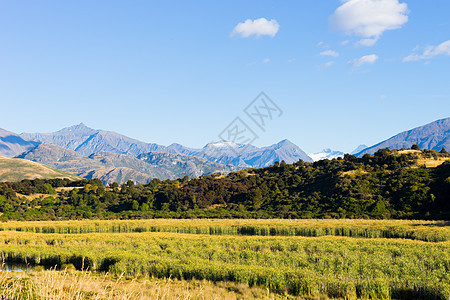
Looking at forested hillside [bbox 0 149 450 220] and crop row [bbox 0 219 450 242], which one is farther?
forested hillside [bbox 0 149 450 220]

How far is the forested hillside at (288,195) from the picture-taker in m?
74.8

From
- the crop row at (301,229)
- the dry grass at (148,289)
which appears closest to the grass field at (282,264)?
the dry grass at (148,289)

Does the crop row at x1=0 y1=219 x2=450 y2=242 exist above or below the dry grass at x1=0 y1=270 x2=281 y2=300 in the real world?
below

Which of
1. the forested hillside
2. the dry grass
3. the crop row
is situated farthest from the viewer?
the forested hillside

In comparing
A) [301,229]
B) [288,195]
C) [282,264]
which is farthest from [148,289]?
[288,195]

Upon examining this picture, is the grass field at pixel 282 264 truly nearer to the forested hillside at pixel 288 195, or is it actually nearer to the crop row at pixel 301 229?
the crop row at pixel 301 229

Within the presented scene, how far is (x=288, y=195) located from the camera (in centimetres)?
9356

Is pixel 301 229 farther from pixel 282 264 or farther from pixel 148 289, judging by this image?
pixel 148 289

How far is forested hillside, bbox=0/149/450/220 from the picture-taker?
74750 millimetres

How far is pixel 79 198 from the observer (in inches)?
3932

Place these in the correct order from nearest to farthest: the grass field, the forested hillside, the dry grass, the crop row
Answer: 1. the dry grass
2. the grass field
3. the crop row
4. the forested hillside

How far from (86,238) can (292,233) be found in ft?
92.3

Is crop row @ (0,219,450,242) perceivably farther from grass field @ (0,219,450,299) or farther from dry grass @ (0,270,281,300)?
dry grass @ (0,270,281,300)

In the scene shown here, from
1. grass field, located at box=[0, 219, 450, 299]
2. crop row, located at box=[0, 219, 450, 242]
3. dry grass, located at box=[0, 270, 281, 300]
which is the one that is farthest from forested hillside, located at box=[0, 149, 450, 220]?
dry grass, located at box=[0, 270, 281, 300]
